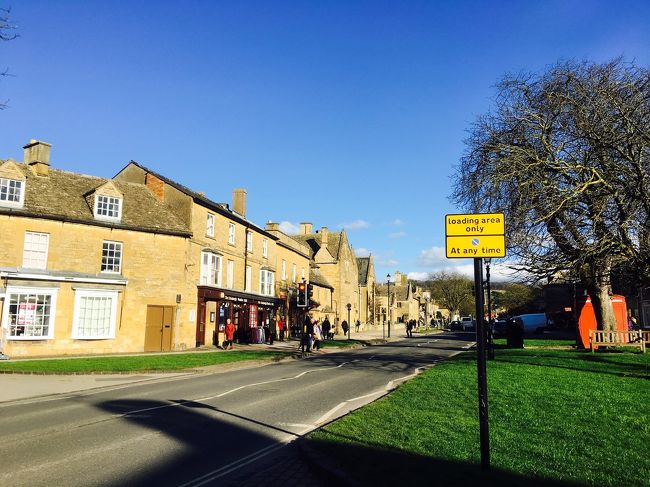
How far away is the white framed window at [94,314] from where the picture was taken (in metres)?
24.4

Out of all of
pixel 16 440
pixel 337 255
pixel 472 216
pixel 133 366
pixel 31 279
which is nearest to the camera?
pixel 472 216

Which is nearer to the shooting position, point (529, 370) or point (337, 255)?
point (529, 370)

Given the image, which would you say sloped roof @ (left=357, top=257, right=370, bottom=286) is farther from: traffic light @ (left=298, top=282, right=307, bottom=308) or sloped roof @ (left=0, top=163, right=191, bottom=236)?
traffic light @ (left=298, top=282, right=307, bottom=308)

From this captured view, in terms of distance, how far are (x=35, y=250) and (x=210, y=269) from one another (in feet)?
32.1

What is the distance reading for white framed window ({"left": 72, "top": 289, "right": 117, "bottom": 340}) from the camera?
2441 cm

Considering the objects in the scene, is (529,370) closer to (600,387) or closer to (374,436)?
(600,387)

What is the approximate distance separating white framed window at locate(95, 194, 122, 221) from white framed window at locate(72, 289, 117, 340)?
13.0 feet

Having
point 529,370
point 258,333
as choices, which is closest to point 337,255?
point 258,333

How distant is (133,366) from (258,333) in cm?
1550

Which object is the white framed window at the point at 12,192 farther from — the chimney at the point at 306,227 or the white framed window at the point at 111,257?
the chimney at the point at 306,227

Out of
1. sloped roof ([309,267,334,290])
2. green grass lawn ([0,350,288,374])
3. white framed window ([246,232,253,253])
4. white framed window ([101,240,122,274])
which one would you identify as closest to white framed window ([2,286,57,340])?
white framed window ([101,240,122,274])

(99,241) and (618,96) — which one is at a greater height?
(618,96)

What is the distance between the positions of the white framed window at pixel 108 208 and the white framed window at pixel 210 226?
5.48 meters

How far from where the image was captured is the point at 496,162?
60.4 feet
